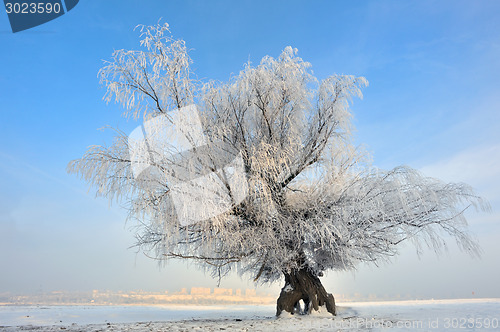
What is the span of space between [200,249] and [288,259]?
255cm

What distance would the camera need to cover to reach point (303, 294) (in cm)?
1060

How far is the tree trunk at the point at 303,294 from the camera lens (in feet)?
34.1

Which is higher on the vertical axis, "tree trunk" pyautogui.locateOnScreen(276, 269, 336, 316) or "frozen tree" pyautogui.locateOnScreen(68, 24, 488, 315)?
"frozen tree" pyautogui.locateOnScreen(68, 24, 488, 315)

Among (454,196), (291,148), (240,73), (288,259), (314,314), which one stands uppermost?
(240,73)

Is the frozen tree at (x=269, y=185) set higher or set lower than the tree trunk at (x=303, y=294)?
higher

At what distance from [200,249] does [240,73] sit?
202 inches

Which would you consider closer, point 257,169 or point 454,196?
point 257,169

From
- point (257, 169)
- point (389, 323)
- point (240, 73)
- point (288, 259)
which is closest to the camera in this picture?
point (389, 323)

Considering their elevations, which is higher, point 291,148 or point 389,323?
point 291,148

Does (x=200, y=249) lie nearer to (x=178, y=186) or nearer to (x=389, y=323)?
(x=178, y=186)

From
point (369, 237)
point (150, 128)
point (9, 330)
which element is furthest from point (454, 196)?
point (9, 330)

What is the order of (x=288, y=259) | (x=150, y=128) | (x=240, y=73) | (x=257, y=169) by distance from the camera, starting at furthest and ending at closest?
(x=240, y=73) → (x=288, y=259) → (x=257, y=169) → (x=150, y=128)

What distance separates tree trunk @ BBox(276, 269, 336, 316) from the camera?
10398mm

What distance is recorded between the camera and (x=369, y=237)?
31.8 feet
